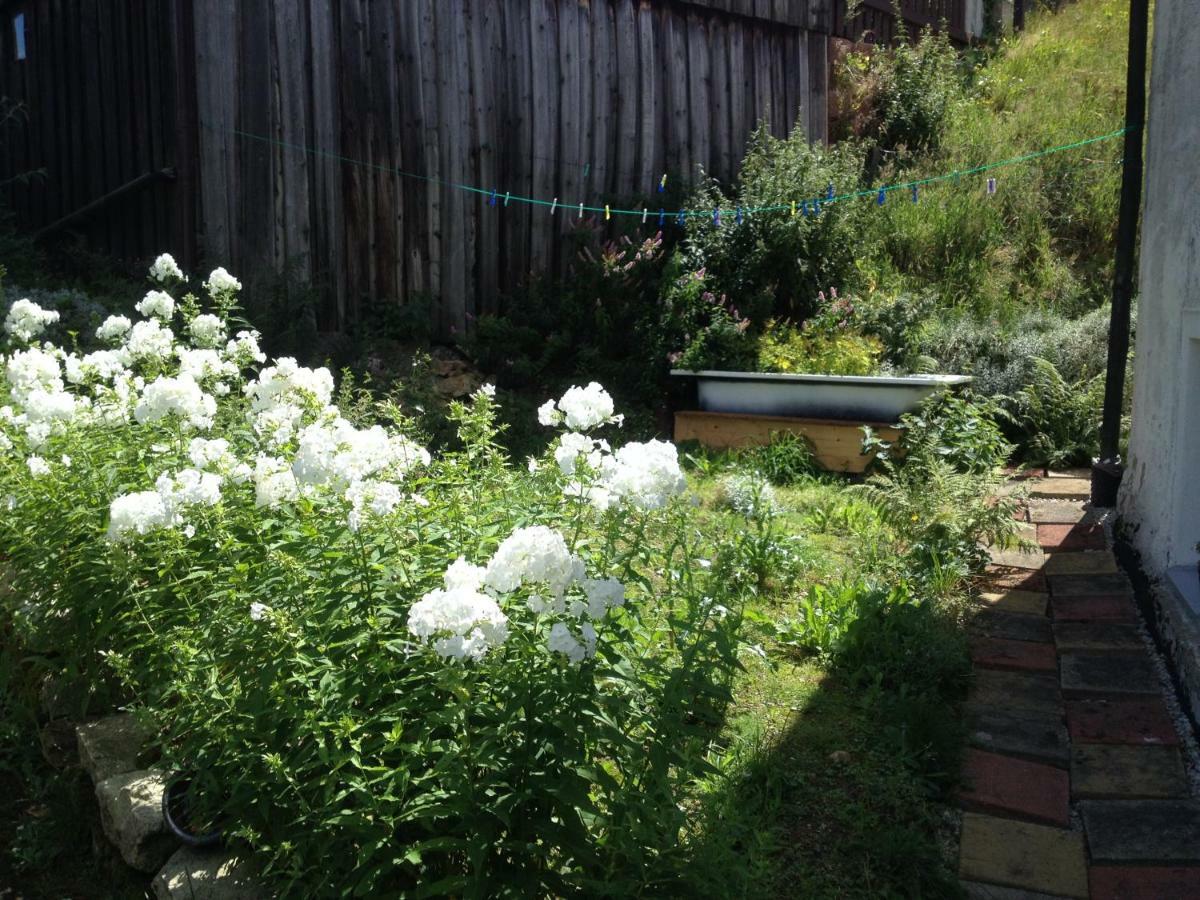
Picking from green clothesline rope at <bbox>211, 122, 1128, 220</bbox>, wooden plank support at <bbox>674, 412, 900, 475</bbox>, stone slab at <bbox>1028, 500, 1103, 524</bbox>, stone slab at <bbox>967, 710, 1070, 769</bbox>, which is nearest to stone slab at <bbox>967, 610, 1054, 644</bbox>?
stone slab at <bbox>967, 710, 1070, 769</bbox>

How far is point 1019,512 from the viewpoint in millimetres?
5203

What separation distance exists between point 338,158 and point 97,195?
1909 mm

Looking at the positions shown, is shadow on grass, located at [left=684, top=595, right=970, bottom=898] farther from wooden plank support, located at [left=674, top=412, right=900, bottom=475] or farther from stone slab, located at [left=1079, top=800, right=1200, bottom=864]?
wooden plank support, located at [left=674, top=412, right=900, bottom=475]

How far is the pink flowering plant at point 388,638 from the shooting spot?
214 centimetres

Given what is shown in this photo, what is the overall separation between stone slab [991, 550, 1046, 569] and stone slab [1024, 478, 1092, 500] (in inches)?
26.7

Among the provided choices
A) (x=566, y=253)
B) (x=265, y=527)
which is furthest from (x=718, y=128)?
(x=265, y=527)

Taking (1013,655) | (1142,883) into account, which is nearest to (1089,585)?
(1013,655)

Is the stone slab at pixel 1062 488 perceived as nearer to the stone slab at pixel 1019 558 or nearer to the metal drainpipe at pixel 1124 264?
the metal drainpipe at pixel 1124 264

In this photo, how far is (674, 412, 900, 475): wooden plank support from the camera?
6.30 metres

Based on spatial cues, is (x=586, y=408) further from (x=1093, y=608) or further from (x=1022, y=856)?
(x=1093, y=608)

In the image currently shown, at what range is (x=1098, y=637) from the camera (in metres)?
4.12

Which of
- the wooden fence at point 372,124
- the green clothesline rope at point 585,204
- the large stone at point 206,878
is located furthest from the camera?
the green clothesline rope at point 585,204

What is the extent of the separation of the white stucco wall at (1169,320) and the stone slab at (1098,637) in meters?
0.28

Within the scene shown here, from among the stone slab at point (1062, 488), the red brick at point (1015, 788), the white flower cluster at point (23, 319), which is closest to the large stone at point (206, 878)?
the red brick at point (1015, 788)
